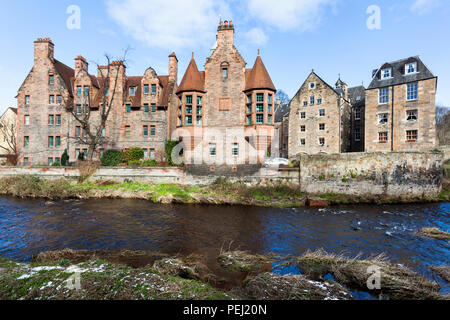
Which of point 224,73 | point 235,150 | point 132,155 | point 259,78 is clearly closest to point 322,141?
point 259,78

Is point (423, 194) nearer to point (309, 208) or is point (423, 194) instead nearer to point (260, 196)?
point (309, 208)

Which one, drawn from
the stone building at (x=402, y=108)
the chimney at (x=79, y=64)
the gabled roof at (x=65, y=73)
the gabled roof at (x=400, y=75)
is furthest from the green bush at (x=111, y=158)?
the gabled roof at (x=400, y=75)

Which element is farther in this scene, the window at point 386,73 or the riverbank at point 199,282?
the window at point 386,73

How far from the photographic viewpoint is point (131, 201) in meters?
18.2

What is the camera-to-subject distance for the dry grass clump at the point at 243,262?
7.09m

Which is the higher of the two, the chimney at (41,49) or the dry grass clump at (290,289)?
the chimney at (41,49)

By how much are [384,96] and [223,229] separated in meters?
31.3

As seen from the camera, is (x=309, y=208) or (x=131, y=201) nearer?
(x=309, y=208)

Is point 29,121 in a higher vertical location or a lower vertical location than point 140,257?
higher

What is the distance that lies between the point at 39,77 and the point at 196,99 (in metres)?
24.8

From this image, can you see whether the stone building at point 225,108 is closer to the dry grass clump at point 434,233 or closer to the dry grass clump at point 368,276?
the dry grass clump at point 434,233
